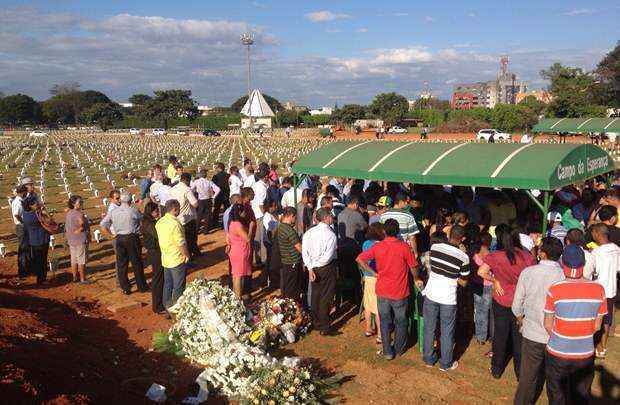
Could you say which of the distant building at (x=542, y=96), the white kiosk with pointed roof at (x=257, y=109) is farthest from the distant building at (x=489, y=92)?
the white kiosk with pointed roof at (x=257, y=109)

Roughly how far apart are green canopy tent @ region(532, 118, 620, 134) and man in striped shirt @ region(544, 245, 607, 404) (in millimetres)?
19940

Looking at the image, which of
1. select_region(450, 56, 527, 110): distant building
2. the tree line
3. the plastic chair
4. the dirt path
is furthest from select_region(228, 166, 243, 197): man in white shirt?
select_region(450, 56, 527, 110): distant building

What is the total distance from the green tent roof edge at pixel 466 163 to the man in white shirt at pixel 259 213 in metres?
0.77

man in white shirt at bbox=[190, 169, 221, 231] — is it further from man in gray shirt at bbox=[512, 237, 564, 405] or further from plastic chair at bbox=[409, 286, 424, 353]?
man in gray shirt at bbox=[512, 237, 564, 405]

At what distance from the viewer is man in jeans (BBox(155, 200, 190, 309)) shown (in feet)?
23.2

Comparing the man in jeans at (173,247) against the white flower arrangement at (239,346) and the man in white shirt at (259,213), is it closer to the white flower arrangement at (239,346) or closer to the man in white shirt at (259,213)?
the white flower arrangement at (239,346)

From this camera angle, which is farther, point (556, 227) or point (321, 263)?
point (556, 227)

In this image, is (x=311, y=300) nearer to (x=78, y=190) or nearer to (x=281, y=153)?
(x=78, y=190)

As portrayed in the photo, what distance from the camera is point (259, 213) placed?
9.49 m

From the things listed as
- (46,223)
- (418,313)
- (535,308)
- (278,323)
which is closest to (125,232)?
(46,223)

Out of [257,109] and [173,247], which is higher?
[257,109]

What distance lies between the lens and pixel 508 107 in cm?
5644

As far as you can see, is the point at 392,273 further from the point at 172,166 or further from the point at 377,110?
the point at 377,110

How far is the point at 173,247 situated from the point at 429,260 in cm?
355
